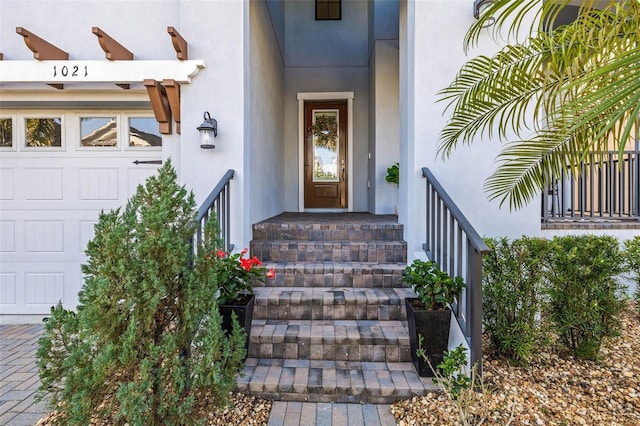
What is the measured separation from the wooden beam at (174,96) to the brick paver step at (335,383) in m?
2.35

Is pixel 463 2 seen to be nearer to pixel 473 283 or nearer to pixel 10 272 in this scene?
pixel 473 283

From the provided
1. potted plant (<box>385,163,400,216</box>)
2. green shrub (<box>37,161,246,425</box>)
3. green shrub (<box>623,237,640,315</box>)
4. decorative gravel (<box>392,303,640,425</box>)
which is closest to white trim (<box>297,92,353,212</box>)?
potted plant (<box>385,163,400,216</box>)

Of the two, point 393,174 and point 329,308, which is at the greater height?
point 393,174

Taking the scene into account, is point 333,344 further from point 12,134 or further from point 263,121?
point 12,134

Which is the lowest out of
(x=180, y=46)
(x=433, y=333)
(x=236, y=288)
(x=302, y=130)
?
(x=433, y=333)

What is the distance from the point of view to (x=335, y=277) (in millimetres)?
2957

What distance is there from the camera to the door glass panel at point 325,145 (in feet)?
21.1

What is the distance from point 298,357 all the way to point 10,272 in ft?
12.2

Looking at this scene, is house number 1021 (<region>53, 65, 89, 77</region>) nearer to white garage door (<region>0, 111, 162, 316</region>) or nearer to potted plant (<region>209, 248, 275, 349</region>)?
white garage door (<region>0, 111, 162, 316</region>)

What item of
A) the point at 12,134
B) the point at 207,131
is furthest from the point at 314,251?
the point at 12,134

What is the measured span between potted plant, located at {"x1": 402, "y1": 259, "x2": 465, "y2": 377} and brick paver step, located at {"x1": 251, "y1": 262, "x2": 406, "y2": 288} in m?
0.64

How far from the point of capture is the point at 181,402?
1.63 metres

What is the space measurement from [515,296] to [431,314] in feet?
2.15

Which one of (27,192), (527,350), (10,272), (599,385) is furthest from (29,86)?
(599,385)
